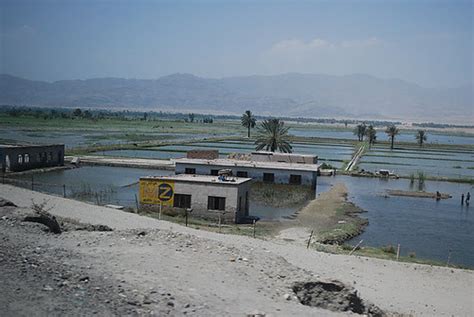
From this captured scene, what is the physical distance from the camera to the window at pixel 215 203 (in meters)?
29.3

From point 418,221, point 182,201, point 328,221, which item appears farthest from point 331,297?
point 418,221

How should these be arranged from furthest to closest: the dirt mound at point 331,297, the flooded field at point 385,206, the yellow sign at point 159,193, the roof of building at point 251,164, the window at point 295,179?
1. the window at point 295,179
2. the roof of building at point 251,164
3. the yellow sign at point 159,193
4. the flooded field at point 385,206
5. the dirt mound at point 331,297

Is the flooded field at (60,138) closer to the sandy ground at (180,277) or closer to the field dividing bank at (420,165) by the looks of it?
the field dividing bank at (420,165)

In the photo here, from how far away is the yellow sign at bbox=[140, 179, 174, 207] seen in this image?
99.6 ft

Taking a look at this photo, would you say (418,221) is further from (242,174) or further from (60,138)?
(60,138)

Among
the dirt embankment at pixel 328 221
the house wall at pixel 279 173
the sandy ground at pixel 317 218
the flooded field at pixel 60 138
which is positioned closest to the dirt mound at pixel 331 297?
the sandy ground at pixel 317 218

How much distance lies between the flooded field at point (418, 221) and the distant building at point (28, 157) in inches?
986

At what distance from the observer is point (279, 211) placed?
34562 mm

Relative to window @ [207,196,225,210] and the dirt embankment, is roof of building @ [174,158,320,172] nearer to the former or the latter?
the dirt embankment

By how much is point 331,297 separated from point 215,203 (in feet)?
51.7

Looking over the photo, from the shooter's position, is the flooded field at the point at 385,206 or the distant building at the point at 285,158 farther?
the distant building at the point at 285,158

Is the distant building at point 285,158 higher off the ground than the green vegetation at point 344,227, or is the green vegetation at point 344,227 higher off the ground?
the distant building at point 285,158

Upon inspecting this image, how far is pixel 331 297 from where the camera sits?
14195mm

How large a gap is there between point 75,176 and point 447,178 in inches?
1518
